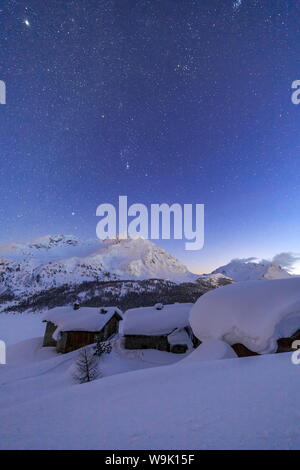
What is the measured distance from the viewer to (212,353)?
27.2 ft

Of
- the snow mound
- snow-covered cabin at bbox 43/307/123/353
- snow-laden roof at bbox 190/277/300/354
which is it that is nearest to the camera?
the snow mound

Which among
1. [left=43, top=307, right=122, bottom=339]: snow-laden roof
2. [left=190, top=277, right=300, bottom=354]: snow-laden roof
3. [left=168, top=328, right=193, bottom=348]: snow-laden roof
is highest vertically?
[left=190, top=277, right=300, bottom=354]: snow-laden roof

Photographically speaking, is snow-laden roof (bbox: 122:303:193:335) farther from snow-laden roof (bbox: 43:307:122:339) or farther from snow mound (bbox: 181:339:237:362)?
snow mound (bbox: 181:339:237:362)

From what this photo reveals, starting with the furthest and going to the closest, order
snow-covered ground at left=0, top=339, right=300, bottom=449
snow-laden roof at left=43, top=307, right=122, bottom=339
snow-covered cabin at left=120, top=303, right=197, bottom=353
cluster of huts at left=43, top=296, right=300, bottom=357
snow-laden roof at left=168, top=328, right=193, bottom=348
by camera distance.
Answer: snow-laden roof at left=43, top=307, right=122, bottom=339 → cluster of huts at left=43, top=296, right=300, bottom=357 → snow-covered cabin at left=120, top=303, right=197, bottom=353 → snow-laden roof at left=168, top=328, right=193, bottom=348 → snow-covered ground at left=0, top=339, right=300, bottom=449

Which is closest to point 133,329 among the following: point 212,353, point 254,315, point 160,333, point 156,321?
point 156,321

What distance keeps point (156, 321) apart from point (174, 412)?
1913 cm

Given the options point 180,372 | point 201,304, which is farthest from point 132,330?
point 180,372

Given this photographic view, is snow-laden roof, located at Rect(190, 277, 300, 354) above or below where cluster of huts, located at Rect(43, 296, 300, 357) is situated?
above

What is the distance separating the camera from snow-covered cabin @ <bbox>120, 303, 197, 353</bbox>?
63.9ft

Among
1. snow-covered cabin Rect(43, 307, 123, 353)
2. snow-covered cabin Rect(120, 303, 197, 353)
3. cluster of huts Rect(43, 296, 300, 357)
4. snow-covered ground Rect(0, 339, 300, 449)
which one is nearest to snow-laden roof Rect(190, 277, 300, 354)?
snow-covered ground Rect(0, 339, 300, 449)
